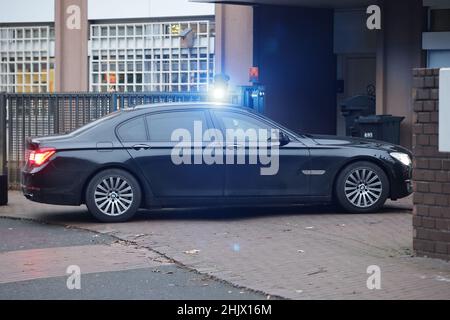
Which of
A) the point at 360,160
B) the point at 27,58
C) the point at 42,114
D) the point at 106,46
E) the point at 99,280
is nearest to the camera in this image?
the point at 99,280

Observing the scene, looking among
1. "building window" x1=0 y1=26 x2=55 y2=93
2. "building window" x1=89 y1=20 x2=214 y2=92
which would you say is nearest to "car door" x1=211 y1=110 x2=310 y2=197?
"building window" x1=89 y1=20 x2=214 y2=92

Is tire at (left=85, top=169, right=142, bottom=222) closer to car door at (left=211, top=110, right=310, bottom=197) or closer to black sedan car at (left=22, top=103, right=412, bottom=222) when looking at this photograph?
black sedan car at (left=22, top=103, right=412, bottom=222)

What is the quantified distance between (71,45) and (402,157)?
1082cm

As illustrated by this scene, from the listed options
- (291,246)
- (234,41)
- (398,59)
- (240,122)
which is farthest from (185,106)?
(234,41)

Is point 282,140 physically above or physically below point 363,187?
above

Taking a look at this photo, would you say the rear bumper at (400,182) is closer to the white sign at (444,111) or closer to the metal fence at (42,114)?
the white sign at (444,111)

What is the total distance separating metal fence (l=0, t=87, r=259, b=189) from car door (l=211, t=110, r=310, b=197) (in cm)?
391

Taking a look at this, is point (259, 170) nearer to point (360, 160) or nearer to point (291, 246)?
point (360, 160)

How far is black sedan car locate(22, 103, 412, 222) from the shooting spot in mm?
10633

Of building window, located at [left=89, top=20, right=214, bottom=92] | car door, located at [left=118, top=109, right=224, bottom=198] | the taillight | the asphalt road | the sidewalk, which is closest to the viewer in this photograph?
the asphalt road

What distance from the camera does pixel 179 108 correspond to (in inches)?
436

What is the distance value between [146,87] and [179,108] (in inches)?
336

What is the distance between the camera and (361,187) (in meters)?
11.2
